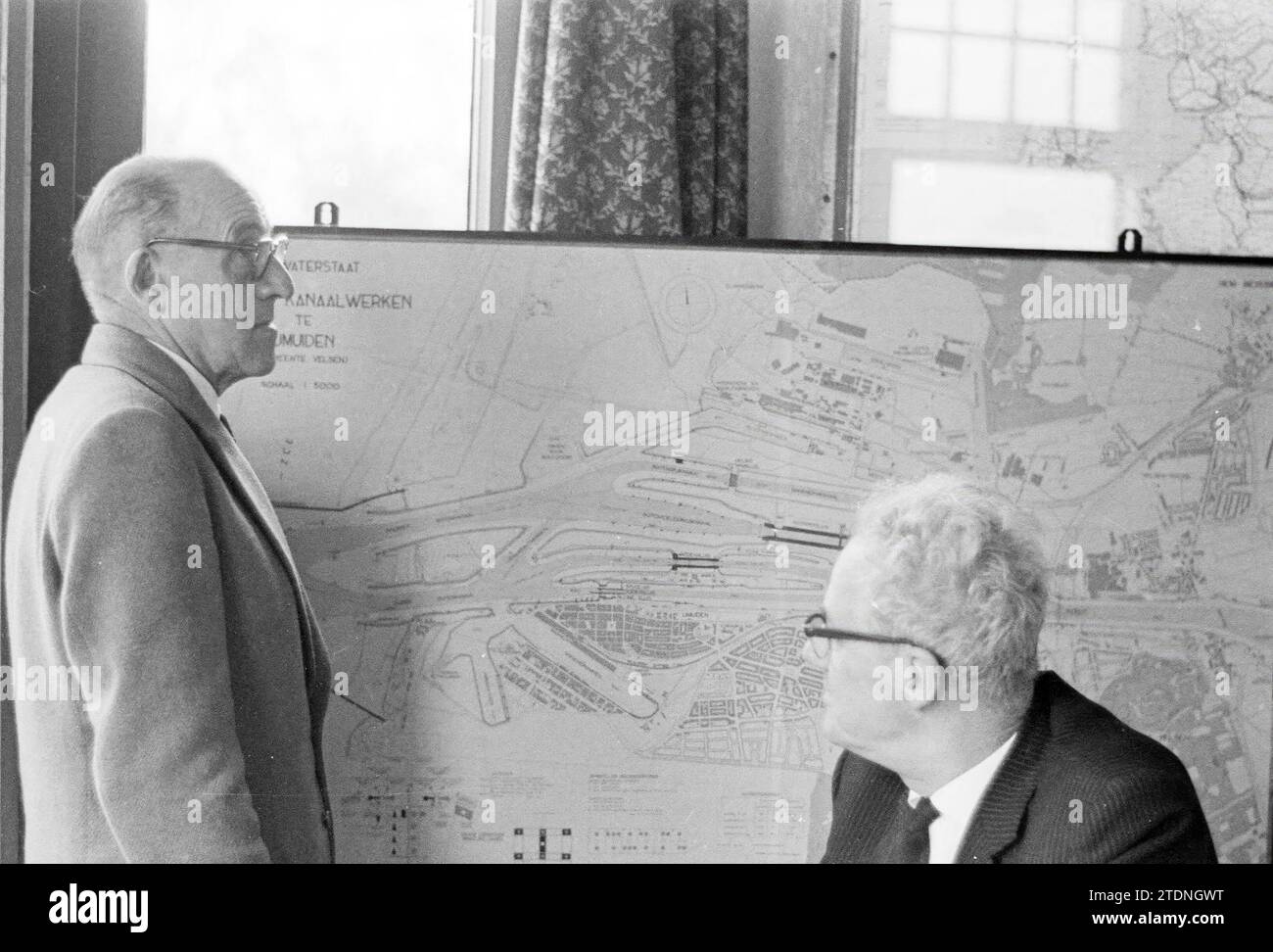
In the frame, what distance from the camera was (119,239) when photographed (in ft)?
6.51

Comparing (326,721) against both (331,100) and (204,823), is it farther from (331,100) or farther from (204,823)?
(331,100)

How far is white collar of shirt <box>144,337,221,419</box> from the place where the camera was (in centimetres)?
197

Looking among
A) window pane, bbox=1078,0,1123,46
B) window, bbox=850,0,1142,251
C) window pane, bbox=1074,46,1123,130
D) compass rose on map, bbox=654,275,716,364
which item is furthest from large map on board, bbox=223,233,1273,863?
window pane, bbox=1078,0,1123,46

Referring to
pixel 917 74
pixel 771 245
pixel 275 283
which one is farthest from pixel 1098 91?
pixel 275 283

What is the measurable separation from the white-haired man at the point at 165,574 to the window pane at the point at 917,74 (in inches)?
43.5

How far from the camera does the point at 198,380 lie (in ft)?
6.48

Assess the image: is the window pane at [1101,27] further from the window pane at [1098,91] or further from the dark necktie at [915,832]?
the dark necktie at [915,832]

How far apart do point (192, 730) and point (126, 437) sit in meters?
0.47

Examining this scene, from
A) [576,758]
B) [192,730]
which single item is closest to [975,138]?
[576,758]

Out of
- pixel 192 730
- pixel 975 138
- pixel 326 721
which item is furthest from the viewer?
pixel 975 138

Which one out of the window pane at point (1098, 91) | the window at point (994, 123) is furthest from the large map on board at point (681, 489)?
the window pane at point (1098, 91)

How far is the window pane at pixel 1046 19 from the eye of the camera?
2193 mm

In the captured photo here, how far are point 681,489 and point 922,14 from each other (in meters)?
0.95
